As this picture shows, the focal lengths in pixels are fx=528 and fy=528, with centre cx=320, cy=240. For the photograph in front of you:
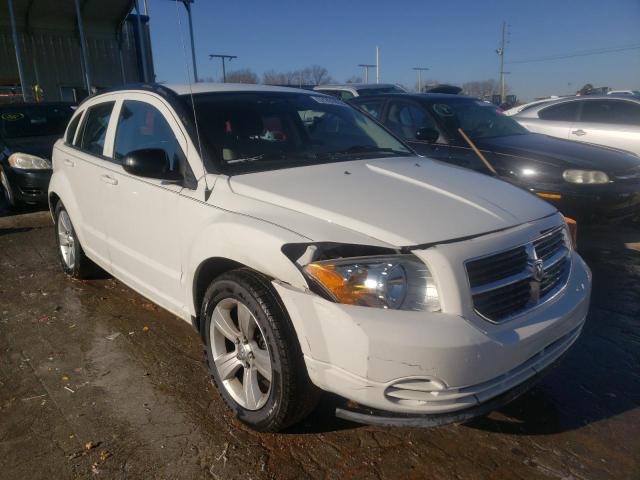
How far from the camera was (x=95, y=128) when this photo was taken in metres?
4.34

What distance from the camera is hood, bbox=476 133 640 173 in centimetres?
565

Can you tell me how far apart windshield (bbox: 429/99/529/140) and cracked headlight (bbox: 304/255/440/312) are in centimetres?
445

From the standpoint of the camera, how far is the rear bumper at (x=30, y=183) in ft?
24.6

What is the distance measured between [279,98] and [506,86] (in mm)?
66861

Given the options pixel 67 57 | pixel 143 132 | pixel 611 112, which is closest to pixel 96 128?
pixel 143 132

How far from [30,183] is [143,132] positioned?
4850 mm

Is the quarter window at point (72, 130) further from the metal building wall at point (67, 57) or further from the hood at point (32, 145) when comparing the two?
the metal building wall at point (67, 57)

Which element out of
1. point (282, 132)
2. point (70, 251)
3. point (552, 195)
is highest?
point (282, 132)

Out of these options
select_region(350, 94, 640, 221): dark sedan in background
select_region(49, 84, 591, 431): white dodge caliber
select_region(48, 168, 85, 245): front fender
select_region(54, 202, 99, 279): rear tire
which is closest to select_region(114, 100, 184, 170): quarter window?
select_region(49, 84, 591, 431): white dodge caliber

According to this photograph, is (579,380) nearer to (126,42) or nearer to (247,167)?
(247,167)

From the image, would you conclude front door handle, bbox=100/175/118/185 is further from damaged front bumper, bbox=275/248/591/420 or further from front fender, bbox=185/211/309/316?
damaged front bumper, bbox=275/248/591/420

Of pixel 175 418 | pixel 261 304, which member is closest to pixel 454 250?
pixel 261 304

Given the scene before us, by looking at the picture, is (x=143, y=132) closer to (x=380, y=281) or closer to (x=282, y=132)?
(x=282, y=132)

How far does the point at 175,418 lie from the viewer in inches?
110
